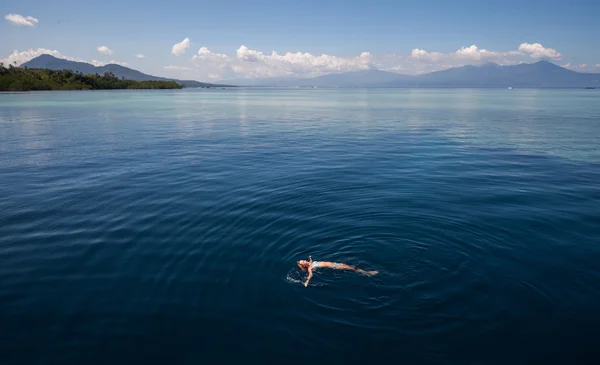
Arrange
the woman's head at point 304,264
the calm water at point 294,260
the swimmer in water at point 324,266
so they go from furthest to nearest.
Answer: the woman's head at point 304,264, the swimmer in water at point 324,266, the calm water at point 294,260

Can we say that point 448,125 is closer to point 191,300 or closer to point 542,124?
point 542,124

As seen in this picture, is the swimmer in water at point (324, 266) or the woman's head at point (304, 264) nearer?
the swimmer in water at point (324, 266)

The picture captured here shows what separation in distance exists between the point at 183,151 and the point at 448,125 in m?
41.6

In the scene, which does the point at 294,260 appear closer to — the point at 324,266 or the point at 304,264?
the point at 304,264

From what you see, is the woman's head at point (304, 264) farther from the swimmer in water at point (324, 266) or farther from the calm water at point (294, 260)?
the calm water at point (294, 260)

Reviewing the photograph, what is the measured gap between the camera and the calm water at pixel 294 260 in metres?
10.5

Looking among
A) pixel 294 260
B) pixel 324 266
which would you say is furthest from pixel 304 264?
pixel 294 260

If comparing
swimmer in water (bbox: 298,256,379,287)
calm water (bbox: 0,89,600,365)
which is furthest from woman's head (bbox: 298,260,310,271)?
calm water (bbox: 0,89,600,365)

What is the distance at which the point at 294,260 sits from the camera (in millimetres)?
14875

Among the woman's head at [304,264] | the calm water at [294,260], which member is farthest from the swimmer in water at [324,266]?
the calm water at [294,260]

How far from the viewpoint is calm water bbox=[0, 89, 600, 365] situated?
10.5m

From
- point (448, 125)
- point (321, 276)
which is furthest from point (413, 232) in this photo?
point (448, 125)

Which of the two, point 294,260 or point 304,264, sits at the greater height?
point 304,264

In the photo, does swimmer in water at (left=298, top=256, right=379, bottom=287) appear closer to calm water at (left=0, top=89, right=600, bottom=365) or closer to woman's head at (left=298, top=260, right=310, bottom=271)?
woman's head at (left=298, top=260, right=310, bottom=271)
